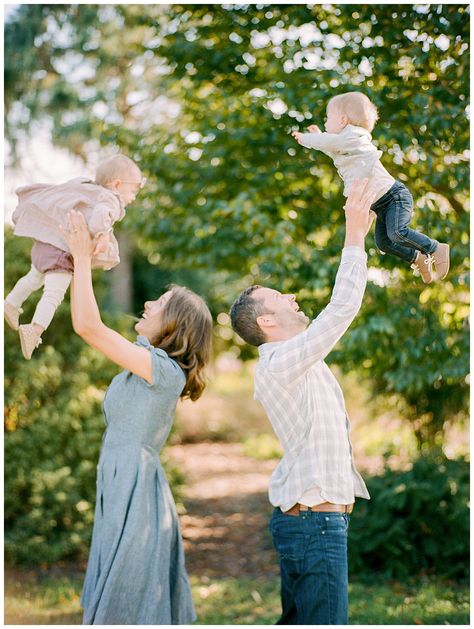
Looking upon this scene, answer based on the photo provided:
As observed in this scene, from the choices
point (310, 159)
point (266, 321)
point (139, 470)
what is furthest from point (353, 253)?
point (310, 159)

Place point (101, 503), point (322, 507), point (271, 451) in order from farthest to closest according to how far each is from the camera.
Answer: point (271, 451)
point (101, 503)
point (322, 507)

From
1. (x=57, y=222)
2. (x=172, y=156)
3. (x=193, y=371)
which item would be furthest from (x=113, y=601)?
(x=172, y=156)

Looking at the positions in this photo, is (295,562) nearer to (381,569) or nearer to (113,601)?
(113,601)

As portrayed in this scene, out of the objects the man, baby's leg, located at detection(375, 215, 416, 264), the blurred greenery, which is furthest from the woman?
the blurred greenery

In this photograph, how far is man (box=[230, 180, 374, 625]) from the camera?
2.52m

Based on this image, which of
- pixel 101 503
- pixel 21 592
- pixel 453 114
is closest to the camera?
pixel 101 503

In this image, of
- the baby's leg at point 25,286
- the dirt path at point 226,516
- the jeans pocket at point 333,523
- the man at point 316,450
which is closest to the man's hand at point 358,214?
the man at point 316,450

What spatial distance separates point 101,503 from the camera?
281 cm

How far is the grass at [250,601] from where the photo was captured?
16.4 feet

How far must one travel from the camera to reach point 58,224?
2865 millimetres

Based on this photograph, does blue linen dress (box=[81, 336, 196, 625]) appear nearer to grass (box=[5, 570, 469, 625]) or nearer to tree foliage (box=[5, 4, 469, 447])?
tree foliage (box=[5, 4, 469, 447])

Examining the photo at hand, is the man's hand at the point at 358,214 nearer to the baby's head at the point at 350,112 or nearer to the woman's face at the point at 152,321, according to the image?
the baby's head at the point at 350,112

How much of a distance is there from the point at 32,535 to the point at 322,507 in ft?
14.1

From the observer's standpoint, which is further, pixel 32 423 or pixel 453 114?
pixel 32 423
